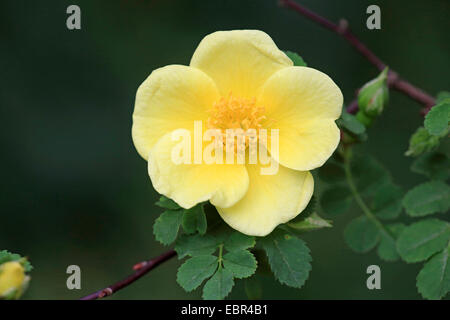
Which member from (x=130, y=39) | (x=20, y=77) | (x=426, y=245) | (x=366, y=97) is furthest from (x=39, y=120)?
(x=426, y=245)

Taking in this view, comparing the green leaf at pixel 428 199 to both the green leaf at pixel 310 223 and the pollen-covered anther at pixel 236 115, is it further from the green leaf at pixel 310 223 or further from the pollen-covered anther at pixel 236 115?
the pollen-covered anther at pixel 236 115

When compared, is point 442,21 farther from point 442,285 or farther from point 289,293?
point 442,285

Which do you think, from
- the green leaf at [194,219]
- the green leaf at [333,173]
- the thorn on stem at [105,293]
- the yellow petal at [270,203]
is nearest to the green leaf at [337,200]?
the green leaf at [333,173]

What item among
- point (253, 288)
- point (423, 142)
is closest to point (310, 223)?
point (253, 288)

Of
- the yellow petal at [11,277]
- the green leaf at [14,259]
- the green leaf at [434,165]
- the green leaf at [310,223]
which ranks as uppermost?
the green leaf at [434,165]

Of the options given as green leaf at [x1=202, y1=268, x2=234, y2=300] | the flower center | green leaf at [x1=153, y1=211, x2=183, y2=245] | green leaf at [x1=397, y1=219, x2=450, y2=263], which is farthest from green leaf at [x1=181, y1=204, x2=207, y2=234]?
green leaf at [x1=397, y1=219, x2=450, y2=263]

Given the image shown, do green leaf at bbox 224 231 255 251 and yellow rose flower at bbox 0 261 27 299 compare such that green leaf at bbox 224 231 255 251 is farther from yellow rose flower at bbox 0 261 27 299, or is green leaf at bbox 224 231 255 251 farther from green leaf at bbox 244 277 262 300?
yellow rose flower at bbox 0 261 27 299
